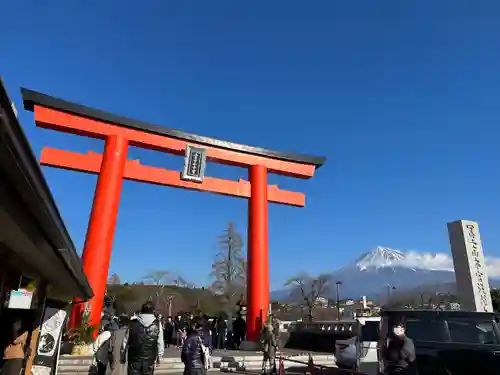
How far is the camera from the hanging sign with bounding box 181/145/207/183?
15.2 m

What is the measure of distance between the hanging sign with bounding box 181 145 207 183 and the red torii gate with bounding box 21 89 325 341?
6 cm

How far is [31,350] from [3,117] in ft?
21.2

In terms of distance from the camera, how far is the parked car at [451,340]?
5.22 metres

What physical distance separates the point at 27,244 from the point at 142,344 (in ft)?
7.35

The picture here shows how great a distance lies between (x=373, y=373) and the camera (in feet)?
30.5

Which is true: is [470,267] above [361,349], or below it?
above

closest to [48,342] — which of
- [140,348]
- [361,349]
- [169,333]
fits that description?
[140,348]

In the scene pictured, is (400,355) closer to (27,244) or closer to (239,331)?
(27,244)

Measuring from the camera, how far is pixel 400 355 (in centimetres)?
530

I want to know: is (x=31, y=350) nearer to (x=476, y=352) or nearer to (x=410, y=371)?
(x=410, y=371)

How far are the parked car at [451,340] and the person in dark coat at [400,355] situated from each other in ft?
0.98

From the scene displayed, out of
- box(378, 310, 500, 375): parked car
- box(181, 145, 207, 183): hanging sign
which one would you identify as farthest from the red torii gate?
box(378, 310, 500, 375): parked car

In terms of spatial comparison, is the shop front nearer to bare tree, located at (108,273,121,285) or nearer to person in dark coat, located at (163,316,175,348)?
person in dark coat, located at (163,316,175,348)

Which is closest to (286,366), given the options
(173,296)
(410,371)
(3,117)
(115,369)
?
(410,371)
